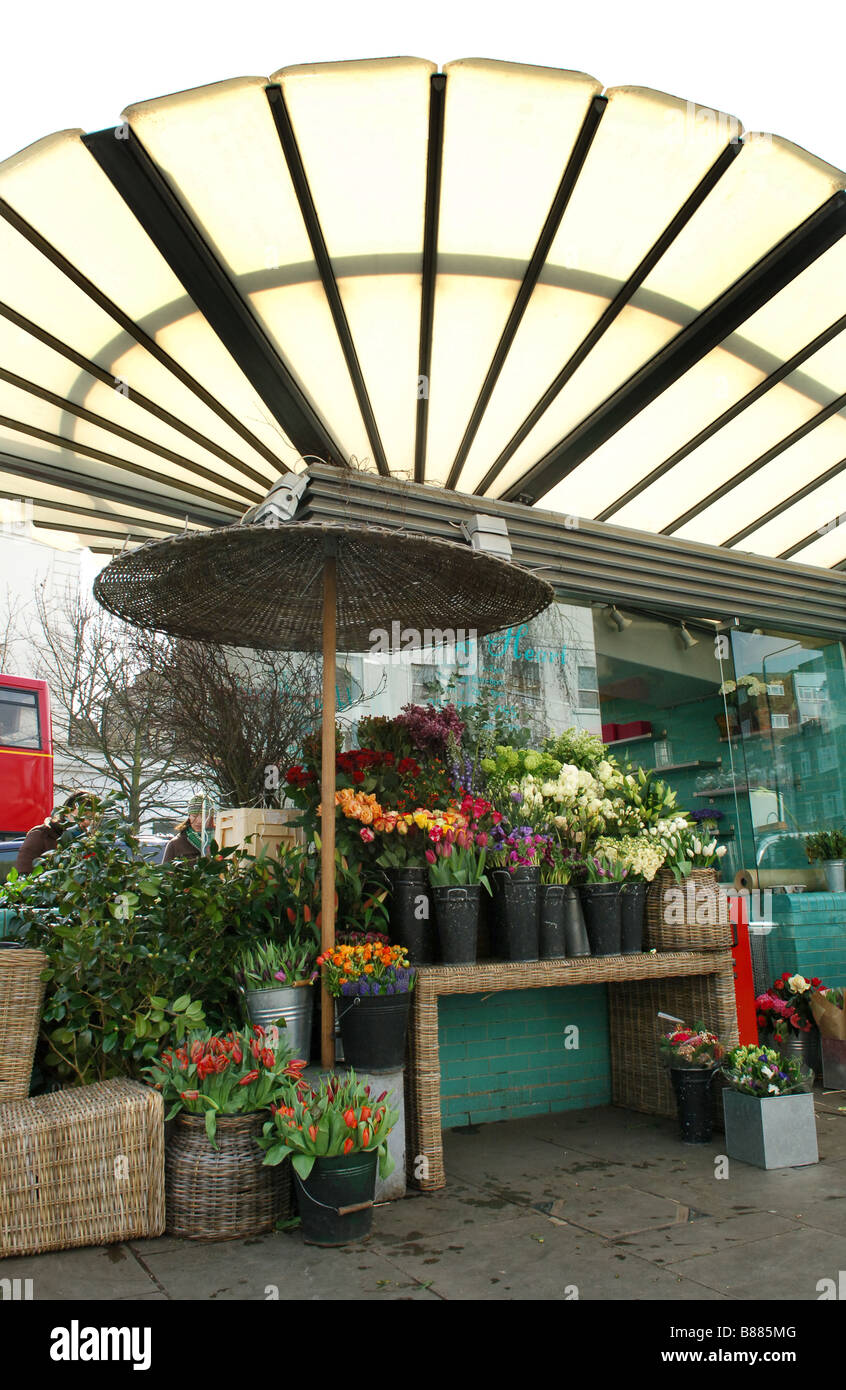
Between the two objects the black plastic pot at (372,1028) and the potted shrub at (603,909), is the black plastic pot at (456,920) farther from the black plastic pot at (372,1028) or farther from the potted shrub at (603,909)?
the potted shrub at (603,909)

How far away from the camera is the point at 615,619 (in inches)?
301

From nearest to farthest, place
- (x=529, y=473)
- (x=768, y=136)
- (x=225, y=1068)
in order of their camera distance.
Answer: (x=225, y=1068) < (x=768, y=136) < (x=529, y=473)

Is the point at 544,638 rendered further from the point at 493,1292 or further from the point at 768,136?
the point at 493,1292

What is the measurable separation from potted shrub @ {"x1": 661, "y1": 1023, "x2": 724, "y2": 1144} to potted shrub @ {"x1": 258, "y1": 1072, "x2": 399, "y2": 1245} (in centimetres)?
181

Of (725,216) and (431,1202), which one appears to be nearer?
(431,1202)

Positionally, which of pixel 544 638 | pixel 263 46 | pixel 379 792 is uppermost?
pixel 263 46

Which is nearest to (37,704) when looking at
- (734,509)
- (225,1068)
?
(734,509)

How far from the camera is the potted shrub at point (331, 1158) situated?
112 inches

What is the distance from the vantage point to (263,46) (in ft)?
12.3

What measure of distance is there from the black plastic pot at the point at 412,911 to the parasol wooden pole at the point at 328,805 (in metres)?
0.34

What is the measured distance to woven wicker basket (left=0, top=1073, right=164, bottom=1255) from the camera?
2779 millimetres

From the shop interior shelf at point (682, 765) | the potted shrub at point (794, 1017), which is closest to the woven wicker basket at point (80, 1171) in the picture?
the potted shrub at point (794, 1017)

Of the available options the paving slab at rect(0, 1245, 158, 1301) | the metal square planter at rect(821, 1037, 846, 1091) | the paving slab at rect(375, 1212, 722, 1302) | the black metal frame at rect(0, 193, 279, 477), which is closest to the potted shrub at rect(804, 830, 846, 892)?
the metal square planter at rect(821, 1037, 846, 1091)
